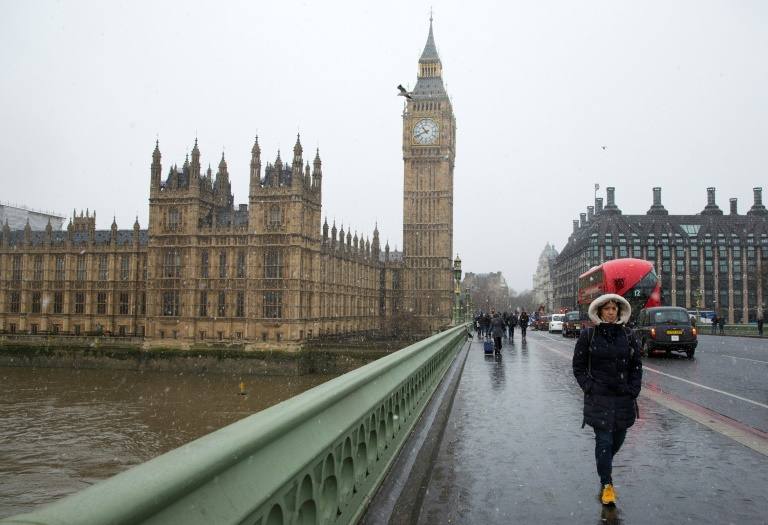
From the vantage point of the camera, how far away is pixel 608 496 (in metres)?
5.08

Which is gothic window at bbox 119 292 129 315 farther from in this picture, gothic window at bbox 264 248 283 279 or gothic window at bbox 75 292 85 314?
Answer: gothic window at bbox 264 248 283 279

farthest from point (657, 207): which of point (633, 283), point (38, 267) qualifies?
point (38, 267)

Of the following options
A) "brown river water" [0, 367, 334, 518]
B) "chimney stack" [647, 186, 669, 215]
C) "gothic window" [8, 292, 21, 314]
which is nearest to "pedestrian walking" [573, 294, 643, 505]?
"brown river water" [0, 367, 334, 518]

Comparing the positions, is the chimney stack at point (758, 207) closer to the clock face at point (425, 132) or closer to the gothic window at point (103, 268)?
the clock face at point (425, 132)

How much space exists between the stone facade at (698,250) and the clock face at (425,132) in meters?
33.8

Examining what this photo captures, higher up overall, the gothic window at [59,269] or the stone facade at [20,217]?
the stone facade at [20,217]

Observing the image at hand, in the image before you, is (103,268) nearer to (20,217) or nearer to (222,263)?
(222,263)

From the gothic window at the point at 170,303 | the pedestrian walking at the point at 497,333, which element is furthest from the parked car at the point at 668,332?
the gothic window at the point at 170,303

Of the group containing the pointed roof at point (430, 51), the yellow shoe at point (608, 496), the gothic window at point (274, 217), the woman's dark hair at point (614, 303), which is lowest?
the yellow shoe at point (608, 496)

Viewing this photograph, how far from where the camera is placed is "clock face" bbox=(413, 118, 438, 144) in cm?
9738

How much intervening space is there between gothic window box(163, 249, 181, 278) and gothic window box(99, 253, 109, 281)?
1178 centimetres

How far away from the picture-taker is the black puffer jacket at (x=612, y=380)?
17.5ft

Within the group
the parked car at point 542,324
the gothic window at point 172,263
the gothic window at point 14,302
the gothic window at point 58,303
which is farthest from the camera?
the gothic window at point 14,302

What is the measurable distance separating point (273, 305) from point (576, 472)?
55012mm
